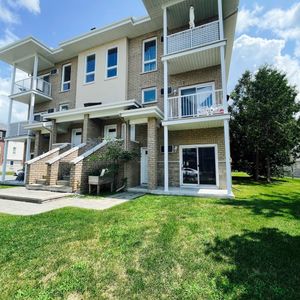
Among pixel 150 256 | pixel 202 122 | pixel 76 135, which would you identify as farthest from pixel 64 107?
pixel 150 256

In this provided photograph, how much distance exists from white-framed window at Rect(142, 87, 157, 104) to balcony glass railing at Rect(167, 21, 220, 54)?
2738mm

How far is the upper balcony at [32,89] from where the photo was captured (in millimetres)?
15805

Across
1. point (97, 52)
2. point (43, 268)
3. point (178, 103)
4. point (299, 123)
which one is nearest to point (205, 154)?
point (178, 103)

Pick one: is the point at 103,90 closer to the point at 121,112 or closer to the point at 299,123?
the point at 121,112

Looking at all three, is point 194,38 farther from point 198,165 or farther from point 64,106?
point 64,106

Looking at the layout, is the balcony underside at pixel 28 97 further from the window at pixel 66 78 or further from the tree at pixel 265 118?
the tree at pixel 265 118

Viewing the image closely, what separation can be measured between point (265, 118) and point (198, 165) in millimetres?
9377

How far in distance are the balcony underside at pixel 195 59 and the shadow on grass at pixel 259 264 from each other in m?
8.80

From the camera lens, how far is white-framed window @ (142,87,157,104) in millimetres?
12844

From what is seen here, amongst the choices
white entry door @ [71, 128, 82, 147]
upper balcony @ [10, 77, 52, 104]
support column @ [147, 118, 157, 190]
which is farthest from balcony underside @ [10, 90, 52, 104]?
support column @ [147, 118, 157, 190]

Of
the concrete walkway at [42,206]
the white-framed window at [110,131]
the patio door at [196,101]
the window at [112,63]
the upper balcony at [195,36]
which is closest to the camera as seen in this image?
the concrete walkway at [42,206]

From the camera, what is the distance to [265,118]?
651 inches

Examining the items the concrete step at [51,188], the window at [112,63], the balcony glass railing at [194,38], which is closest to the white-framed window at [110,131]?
the window at [112,63]

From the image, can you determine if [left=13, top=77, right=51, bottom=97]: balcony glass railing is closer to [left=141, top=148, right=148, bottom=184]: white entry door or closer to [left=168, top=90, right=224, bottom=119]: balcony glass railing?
[left=141, top=148, right=148, bottom=184]: white entry door
